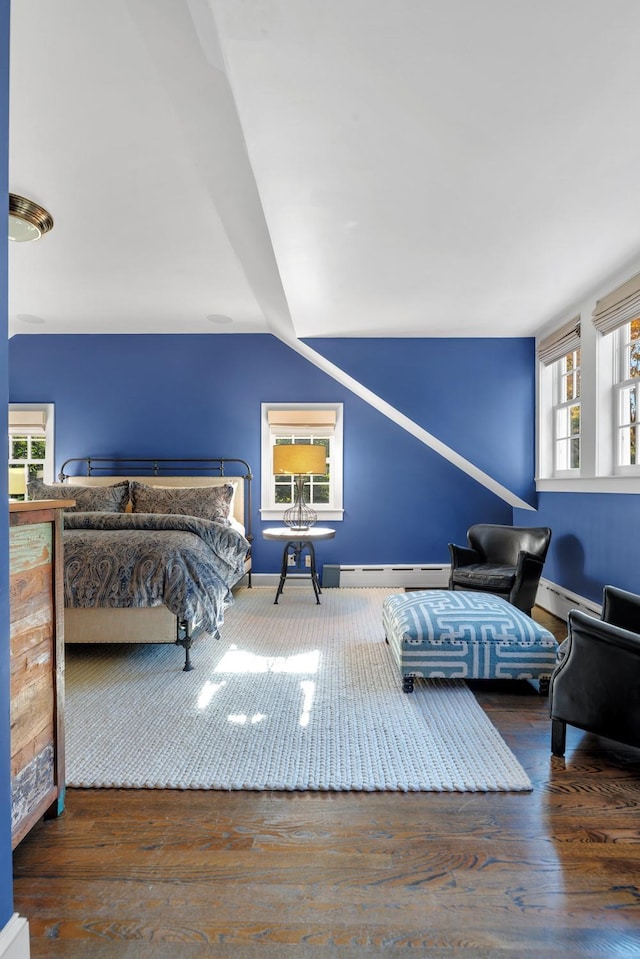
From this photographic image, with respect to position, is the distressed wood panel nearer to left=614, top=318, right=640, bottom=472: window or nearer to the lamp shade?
the lamp shade

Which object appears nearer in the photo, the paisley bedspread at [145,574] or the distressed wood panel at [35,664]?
the distressed wood panel at [35,664]

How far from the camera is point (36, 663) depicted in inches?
62.6

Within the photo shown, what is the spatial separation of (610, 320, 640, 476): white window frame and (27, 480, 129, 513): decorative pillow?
12.6 feet

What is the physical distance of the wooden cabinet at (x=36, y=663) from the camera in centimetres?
146

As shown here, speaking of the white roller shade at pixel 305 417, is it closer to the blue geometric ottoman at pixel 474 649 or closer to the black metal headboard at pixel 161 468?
the black metal headboard at pixel 161 468

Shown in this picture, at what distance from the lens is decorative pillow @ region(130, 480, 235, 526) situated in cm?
445

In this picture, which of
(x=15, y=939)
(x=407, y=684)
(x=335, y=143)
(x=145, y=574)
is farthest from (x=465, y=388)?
(x=15, y=939)

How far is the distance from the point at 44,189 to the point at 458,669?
299cm

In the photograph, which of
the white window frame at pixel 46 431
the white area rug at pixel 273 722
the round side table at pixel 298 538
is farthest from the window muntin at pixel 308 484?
the white window frame at pixel 46 431

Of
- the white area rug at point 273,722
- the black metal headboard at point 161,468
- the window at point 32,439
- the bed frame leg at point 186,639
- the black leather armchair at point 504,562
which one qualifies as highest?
the window at point 32,439

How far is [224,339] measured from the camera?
5.13m

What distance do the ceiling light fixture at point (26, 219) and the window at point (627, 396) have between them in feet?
11.1

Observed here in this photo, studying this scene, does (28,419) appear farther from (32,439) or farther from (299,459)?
(299,459)

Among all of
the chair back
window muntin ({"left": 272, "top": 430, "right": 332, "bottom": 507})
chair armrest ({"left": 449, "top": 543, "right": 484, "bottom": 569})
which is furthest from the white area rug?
window muntin ({"left": 272, "top": 430, "right": 332, "bottom": 507})
